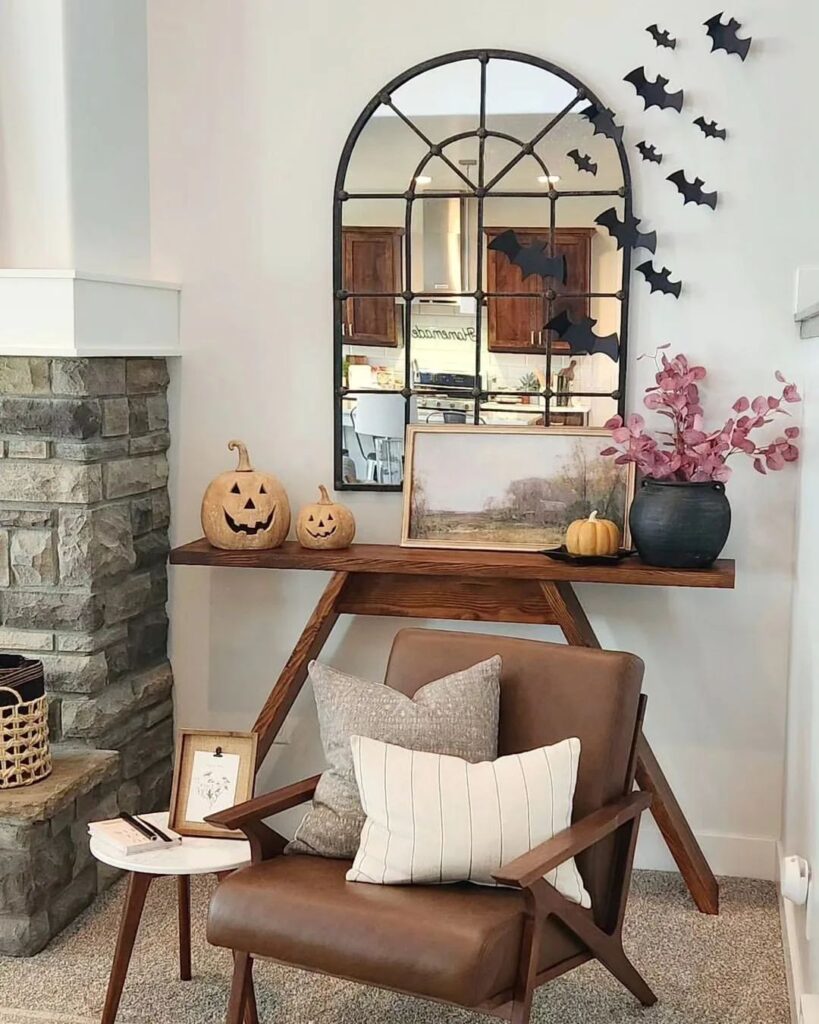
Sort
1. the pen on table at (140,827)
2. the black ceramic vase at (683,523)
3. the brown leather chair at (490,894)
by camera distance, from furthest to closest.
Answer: the black ceramic vase at (683,523)
the pen on table at (140,827)
the brown leather chair at (490,894)

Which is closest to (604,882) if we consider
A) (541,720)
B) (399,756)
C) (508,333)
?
(541,720)

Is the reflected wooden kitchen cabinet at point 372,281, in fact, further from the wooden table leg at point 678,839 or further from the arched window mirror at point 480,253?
the wooden table leg at point 678,839

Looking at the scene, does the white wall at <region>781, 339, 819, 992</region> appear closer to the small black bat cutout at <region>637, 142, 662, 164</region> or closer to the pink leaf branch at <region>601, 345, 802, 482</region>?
the pink leaf branch at <region>601, 345, 802, 482</region>

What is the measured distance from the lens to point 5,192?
3051 mm

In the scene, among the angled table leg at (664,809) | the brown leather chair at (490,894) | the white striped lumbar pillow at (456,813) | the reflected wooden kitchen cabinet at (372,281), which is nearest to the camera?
the brown leather chair at (490,894)

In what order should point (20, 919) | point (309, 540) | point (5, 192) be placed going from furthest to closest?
point (309, 540)
point (5, 192)
point (20, 919)

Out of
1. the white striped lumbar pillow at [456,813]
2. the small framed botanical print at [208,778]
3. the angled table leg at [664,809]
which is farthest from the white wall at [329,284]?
the white striped lumbar pillow at [456,813]

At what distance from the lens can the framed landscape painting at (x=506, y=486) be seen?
3250mm

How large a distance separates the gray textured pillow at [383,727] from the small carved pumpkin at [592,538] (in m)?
0.57

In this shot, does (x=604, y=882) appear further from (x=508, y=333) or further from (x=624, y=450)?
(x=508, y=333)

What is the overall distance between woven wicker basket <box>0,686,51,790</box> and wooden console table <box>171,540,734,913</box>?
0.54 meters

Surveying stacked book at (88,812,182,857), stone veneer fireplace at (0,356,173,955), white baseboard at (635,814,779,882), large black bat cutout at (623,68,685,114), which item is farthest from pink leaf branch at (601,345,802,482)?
stacked book at (88,812,182,857)

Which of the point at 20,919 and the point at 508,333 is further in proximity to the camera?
the point at 508,333

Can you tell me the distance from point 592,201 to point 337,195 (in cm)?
68
